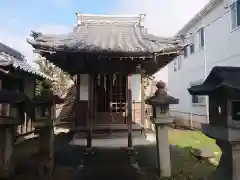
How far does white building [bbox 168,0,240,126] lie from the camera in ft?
43.1

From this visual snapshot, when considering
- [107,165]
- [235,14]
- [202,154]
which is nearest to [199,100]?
[235,14]

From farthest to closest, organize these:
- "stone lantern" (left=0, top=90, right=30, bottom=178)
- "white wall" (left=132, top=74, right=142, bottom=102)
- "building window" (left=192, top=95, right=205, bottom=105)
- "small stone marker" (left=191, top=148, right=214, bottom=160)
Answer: "building window" (left=192, top=95, right=205, bottom=105)
"white wall" (left=132, top=74, right=142, bottom=102)
"small stone marker" (left=191, top=148, right=214, bottom=160)
"stone lantern" (left=0, top=90, right=30, bottom=178)

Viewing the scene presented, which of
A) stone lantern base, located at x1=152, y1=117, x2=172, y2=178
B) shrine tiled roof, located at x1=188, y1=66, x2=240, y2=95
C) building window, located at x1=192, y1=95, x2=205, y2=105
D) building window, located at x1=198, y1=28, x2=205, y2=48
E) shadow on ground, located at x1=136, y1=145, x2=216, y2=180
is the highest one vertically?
building window, located at x1=198, y1=28, x2=205, y2=48

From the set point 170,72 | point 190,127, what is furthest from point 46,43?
point 170,72

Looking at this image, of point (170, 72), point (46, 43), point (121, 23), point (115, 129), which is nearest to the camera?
point (46, 43)

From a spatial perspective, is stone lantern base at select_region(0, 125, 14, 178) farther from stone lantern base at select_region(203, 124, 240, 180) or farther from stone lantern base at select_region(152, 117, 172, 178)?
stone lantern base at select_region(203, 124, 240, 180)

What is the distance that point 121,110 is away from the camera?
1170 centimetres

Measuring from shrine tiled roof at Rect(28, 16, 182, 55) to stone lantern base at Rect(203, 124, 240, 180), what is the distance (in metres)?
4.04

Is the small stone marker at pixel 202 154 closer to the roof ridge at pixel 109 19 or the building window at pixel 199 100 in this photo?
the roof ridge at pixel 109 19

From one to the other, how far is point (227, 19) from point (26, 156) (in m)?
12.2

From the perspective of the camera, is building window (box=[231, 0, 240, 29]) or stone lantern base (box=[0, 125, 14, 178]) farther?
building window (box=[231, 0, 240, 29])

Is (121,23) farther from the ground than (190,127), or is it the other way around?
(121,23)

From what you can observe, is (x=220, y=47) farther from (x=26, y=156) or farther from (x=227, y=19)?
(x=26, y=156)

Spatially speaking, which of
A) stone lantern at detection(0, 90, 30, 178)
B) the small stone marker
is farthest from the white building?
stone lantern at detection(0, 90, 30, 178)
